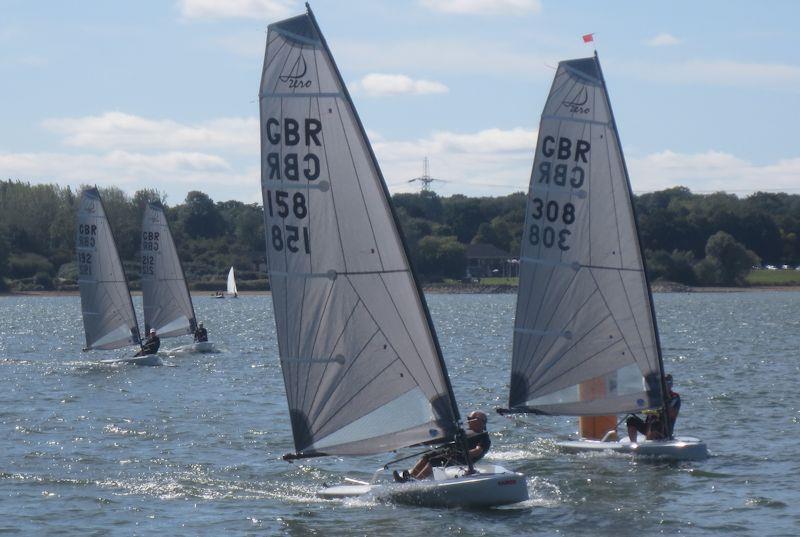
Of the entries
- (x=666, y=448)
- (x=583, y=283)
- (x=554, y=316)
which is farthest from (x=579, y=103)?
(x=666, y=448)

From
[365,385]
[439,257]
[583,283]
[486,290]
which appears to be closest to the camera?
[365,385]

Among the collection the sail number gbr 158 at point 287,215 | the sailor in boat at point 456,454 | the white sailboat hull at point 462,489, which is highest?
the sail number gbr 158 at point 287,215

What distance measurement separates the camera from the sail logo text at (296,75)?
683 inches

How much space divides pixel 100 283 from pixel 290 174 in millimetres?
27861

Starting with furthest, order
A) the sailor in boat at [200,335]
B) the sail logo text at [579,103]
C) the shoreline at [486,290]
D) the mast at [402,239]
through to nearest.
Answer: the shoreline at [486,290]
the sailor in boat at [200,335]
the sail logo text at [579,103]
the mast at [402,239]

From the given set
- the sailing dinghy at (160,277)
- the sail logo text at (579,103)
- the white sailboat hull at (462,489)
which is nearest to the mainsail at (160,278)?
the sailing dinghy at (160,277)

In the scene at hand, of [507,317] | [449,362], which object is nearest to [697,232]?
[507,317]

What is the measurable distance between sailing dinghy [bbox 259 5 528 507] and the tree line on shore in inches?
4442

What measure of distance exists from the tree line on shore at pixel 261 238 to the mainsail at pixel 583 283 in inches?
4296

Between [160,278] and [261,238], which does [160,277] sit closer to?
[160,278]

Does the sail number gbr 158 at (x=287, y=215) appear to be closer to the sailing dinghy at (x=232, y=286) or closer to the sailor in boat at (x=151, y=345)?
the sailor in boat at (x=151, y=345)

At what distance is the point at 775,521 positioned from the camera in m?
18.4

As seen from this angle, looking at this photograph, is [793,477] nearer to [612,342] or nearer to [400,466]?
[612,342]

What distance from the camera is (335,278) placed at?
17984mm
